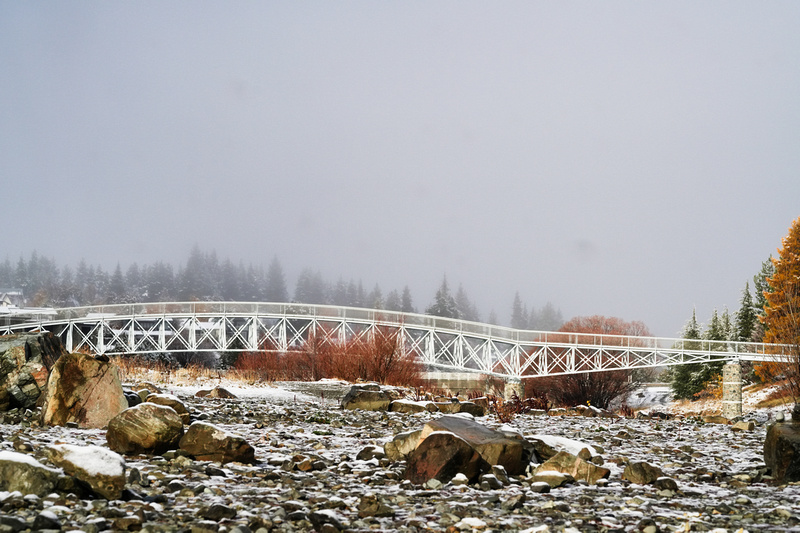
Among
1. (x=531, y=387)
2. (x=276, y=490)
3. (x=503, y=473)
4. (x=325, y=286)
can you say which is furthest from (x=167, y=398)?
(x=325, y=286)

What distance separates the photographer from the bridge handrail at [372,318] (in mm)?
38625

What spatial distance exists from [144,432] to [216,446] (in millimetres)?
861

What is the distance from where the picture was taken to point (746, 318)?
47.8m

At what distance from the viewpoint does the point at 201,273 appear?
10338cm

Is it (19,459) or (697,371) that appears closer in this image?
(19,459)

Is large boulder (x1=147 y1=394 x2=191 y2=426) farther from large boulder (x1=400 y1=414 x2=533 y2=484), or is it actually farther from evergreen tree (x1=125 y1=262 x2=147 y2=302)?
evergreen tree (x1=125 y1=262 x2=147 y2=302)

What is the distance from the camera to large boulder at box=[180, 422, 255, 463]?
7.19 m

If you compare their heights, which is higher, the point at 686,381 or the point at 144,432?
the point at 144,432

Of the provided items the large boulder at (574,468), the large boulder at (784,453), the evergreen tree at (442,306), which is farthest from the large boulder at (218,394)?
the evergreen tree at (442,306)

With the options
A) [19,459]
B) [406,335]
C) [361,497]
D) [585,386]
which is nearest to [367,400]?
[361,497]

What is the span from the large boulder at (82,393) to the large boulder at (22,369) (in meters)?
1.14

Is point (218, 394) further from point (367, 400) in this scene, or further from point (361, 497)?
point (361, 497)

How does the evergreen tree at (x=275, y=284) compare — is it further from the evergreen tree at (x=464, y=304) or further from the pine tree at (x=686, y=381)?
the pine tree at (x=686, y=381)

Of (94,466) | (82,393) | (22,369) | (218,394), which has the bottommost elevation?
(218,394)
